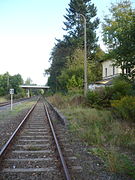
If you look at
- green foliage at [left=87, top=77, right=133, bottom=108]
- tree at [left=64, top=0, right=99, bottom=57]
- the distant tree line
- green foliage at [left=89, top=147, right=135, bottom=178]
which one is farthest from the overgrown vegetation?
the distant tree line

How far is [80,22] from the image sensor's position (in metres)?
44.2

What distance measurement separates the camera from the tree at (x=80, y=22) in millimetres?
43750

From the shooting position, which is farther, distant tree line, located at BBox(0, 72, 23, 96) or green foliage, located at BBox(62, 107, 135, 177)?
distant tree line, located at BBox(0, 72, 23, 96)

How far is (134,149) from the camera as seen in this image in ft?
24.6

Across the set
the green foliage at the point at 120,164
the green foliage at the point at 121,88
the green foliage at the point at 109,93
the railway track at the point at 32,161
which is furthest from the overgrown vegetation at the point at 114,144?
the green foliage at the point at 109,93

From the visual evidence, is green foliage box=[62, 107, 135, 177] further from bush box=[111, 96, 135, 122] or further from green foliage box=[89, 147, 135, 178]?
bush box=[111, 96, 135, 122]

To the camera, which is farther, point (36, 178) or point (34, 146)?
point (34, 146)

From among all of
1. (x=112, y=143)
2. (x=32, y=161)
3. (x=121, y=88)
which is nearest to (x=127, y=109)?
(x=112, y=143)

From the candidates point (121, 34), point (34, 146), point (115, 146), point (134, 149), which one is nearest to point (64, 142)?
point (34, 146)

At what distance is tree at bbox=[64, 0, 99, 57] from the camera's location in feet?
144

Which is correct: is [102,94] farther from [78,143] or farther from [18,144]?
[18,144]

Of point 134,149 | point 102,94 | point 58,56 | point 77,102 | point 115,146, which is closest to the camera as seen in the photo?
point 134,149

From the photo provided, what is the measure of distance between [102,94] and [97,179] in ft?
42.4

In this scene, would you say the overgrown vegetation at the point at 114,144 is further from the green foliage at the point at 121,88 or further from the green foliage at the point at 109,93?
the green foliage at the point at 109,93
